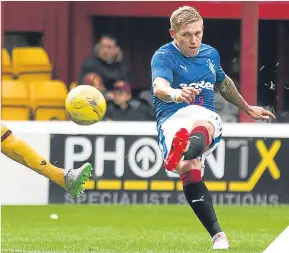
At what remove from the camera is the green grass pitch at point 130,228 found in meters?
9.39

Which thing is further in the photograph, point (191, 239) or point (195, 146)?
point (191, 239)

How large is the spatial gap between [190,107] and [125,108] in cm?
541

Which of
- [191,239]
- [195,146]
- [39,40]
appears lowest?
[191,239]

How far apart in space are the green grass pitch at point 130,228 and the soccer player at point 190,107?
38 cm

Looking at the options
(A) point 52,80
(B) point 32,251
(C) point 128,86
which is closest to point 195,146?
(B) point 32,251

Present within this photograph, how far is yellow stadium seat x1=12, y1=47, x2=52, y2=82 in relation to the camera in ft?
51.0

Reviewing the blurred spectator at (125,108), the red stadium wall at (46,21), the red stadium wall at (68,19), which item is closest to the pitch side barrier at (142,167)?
the blurred spectator at (125,108)

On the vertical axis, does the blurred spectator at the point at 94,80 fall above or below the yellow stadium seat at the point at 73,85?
above

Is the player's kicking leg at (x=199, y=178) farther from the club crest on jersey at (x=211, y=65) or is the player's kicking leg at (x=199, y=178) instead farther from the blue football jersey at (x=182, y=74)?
the club crest on jersey at (x=211, y=65)

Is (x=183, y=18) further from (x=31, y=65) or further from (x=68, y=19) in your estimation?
(x=68, y=19)

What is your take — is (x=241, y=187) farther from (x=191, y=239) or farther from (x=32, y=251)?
(x=32, y=251)

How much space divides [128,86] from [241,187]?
6.78 feet

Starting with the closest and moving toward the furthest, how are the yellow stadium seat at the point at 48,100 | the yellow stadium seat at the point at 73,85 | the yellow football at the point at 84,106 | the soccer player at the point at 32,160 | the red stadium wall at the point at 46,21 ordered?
the soccer player at the point at 32,160
the yellow football at the point at 84,106
the yellow stadium seat at the point at 48,100
the yellow stadium seat at the point at 73,85
the red stadium wall at the point at 46,21

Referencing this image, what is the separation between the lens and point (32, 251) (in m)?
8.95
